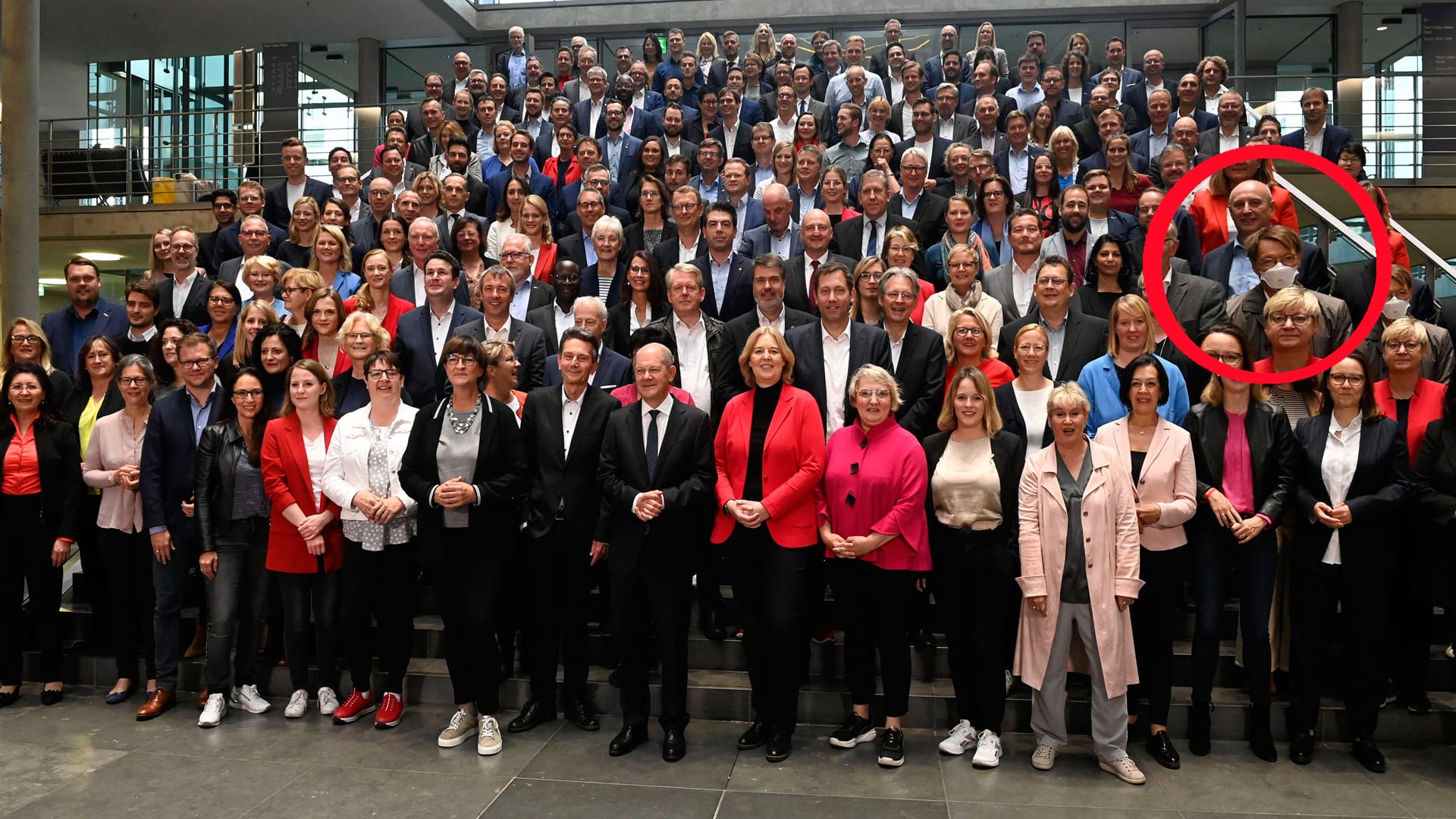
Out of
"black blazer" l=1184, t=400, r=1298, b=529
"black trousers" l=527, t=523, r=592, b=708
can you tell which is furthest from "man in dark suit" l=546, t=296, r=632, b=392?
"black blazer" l=1184, t=400, r=1298, b=529

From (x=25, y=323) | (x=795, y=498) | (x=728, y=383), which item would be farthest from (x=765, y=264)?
(x=25, y=323)

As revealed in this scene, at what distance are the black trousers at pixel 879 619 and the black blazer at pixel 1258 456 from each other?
1442mm

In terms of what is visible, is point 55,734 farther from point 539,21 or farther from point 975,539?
point 539,21

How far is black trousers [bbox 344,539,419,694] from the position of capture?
535 cm

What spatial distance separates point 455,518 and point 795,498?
166cm

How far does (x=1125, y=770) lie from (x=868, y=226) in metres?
4.00

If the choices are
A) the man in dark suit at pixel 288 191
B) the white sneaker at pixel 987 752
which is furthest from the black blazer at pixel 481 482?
the man in dark suit at pixel 288 191

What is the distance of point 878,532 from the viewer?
15.7 ft

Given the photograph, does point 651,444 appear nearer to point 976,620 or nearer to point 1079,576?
point 976,620

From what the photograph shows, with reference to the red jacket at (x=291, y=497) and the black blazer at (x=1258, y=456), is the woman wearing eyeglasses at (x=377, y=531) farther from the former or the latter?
the black blazer at (x=1258, y=456)

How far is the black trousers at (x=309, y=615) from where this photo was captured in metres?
5.49

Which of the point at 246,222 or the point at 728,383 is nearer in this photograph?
the point at 728,383

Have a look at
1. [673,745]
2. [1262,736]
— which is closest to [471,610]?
[673,745]

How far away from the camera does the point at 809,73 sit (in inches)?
418
